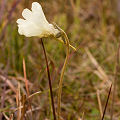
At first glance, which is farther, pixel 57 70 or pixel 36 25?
pixel 57 70

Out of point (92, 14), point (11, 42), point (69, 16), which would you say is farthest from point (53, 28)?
point (92, 14)

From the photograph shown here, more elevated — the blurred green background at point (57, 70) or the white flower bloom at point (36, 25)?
the white flower bloom at point (36, 25)

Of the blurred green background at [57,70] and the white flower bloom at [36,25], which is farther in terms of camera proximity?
the blurred green background at [57,70]

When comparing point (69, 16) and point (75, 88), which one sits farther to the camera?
point (69, 16)

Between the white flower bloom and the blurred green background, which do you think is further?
the blurred green background

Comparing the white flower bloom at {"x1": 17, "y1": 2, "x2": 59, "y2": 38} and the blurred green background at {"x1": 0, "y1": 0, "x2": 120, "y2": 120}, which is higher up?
the white flower bloom at {"x1": 17, "y1": 2, "x2": 59, "y2": 38}

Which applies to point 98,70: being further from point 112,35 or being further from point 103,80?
point 112,35

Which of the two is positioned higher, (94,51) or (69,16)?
(69,16)

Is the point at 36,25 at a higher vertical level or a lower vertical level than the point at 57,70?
higher
